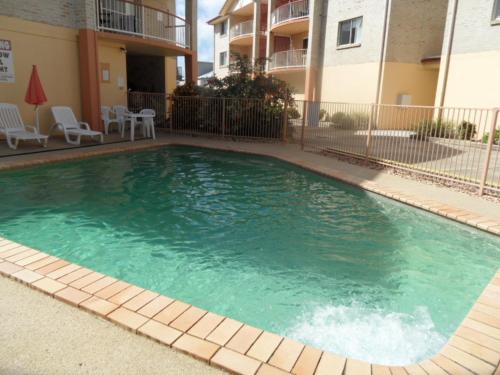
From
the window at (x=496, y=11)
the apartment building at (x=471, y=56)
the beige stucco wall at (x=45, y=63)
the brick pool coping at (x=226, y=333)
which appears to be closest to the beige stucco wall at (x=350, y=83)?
the apartment building at (x=471, y=56)

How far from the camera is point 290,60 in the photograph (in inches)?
938

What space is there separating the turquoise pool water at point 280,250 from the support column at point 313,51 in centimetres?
1571

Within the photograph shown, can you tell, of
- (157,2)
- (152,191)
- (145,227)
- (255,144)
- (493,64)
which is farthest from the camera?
(157,2)

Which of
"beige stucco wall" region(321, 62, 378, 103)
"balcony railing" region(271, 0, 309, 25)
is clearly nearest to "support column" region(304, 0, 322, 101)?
"beige stucco wall" region(321, 62, 378, 103)

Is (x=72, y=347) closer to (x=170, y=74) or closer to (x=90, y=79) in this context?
(x=90, y=79)

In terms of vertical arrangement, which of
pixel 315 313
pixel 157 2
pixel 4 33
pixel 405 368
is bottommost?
pixel 315 313

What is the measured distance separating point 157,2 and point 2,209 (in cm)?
1488

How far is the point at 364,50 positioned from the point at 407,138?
11854 mm

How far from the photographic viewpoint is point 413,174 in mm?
8359

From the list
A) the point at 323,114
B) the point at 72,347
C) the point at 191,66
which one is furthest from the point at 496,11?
the point at 72,347

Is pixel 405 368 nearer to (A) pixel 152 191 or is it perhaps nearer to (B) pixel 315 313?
(B) pixel 315 313

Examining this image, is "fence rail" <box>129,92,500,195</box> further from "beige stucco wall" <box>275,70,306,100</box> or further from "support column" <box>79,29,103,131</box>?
"beige stucco wall" <box>275,70,306,100</box>

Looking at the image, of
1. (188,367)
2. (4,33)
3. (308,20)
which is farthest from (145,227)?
(308,20)

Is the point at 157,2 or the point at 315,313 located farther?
the point at 157,2
